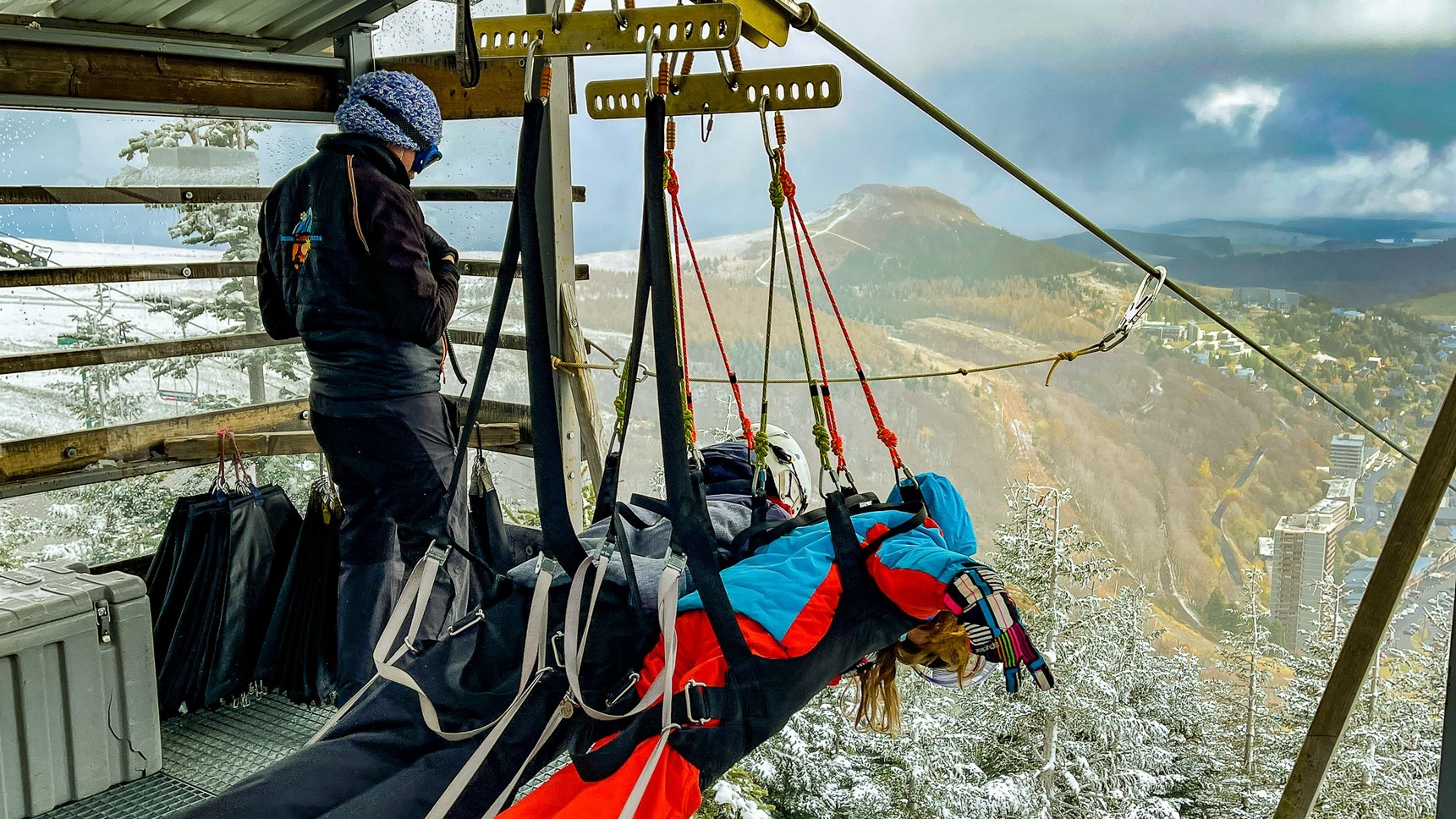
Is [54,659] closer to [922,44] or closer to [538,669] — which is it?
[538,669]

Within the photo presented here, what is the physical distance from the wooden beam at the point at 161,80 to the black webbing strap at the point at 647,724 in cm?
212

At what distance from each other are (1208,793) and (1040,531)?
159cm

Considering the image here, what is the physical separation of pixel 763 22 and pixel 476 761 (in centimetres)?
90

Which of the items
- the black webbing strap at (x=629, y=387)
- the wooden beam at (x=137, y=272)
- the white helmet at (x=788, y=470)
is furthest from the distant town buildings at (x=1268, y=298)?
the black webbing strap at (x=629, y=387)

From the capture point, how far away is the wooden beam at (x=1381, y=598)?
0.85 m

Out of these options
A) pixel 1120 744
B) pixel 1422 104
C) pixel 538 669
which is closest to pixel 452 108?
pixel 538 669

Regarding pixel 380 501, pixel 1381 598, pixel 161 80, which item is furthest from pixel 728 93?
pixel 161 80

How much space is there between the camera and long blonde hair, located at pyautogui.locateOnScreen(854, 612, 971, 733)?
1.37m

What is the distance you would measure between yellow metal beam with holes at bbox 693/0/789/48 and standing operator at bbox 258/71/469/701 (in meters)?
1.02

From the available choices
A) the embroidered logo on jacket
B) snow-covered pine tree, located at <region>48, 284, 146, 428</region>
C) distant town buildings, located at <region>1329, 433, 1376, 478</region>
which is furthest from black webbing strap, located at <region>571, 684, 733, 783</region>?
distant town buildings, located at <region>1329, 433, 1376, 478</region>

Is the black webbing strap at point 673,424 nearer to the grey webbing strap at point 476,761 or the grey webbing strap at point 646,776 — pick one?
the grey webbing strap at point 646,776

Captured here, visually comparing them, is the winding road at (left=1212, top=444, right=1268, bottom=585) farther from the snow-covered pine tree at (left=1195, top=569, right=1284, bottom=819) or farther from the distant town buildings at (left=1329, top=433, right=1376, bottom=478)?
the snow-covered pine tree at (left=1195, top=569, right=1284, bottom=819)

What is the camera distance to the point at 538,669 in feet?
4.02

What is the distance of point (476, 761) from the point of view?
1.14 m
